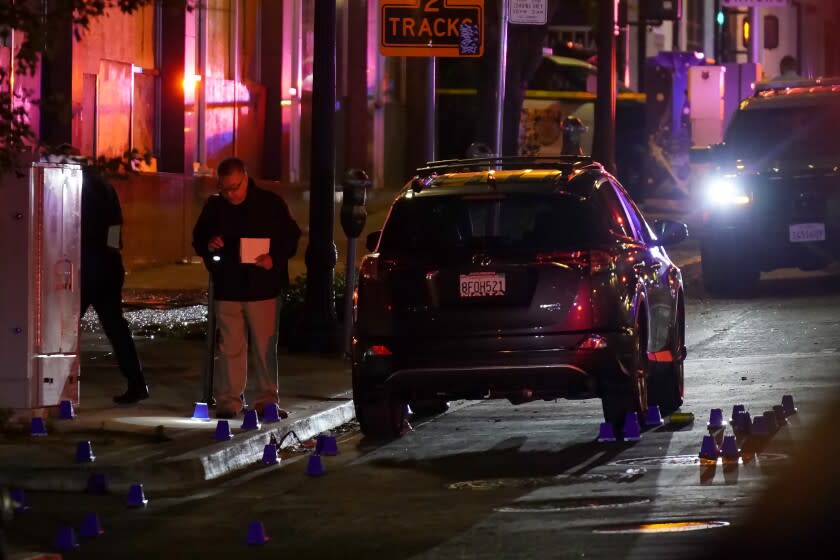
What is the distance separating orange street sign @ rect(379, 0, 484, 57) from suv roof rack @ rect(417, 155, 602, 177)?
4.93m

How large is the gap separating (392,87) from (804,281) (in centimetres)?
1187

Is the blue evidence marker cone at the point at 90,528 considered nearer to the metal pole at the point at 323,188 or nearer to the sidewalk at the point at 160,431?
the sidewalk at the point at 160,431

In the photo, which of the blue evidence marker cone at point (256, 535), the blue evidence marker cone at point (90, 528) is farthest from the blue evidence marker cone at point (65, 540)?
the blue evidence marker cone at point (256, 535)

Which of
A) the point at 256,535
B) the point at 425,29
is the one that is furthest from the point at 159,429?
the point at 425,29

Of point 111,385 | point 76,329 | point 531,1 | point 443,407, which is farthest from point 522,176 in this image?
point 531,1

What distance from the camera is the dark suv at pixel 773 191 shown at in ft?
69.9

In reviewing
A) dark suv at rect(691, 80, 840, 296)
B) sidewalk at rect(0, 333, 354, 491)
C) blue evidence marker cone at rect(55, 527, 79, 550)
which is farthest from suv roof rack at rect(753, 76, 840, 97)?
blue evidence marker cone at rect(55, 527, 79, 550)

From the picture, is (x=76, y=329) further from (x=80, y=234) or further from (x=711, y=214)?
(x=711, y=214)

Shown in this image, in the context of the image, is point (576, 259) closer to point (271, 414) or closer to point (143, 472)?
point (271, 414)

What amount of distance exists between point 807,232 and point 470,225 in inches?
384

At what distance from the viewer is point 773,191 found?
21625mm

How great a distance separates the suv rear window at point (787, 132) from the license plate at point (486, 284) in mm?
10979

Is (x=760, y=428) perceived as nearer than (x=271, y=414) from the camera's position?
Yes

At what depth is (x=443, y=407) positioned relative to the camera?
45.4 feet
